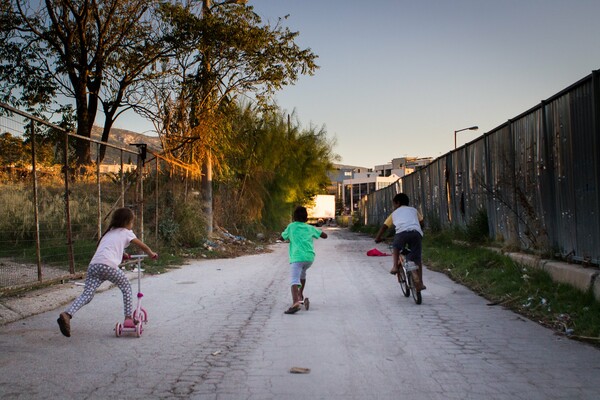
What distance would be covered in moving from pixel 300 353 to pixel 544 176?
242 inches

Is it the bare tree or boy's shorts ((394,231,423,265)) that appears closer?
boy's shorts ((394,231,423,265))

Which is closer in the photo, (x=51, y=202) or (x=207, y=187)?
(x=51, y=202)

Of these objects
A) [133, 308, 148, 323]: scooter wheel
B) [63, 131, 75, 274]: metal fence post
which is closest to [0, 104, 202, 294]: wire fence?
[63, 131, 75, 274]: metal fence post

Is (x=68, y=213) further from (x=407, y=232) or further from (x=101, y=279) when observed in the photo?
(x=407, y=232)

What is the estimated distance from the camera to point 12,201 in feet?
31.8

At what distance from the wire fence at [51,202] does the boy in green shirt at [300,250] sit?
3851 mm

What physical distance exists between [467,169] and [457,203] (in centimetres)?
158

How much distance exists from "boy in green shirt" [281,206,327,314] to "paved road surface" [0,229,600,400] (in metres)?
0.39

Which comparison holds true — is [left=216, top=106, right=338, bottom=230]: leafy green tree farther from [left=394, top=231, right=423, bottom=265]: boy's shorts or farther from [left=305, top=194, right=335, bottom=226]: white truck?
[left=305, top=194, right=335, bottom=226]: white truck

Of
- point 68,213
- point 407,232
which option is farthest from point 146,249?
point 68,213

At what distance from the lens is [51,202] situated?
11523 millimetres

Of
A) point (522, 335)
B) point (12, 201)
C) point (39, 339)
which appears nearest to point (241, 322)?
point (39, 339)

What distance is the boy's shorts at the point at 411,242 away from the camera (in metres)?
8.74

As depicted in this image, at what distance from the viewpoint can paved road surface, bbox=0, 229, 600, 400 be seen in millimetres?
4301
